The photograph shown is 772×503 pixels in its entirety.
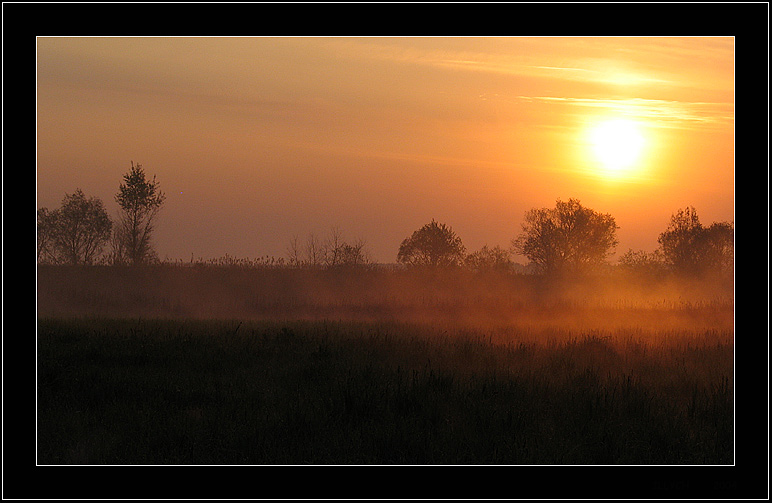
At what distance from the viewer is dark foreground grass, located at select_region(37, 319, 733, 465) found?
732cm

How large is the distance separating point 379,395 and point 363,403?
1.22 feet

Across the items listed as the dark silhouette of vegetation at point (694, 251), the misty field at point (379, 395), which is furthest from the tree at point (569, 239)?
the misty field at point (379, 395)

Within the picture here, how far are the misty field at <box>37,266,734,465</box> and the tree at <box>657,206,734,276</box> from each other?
81.1 feet

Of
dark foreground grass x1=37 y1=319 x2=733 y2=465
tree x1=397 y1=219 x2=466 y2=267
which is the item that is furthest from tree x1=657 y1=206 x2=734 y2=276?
dark foreground grass x1=37 y1=319 x2=733 y2=465

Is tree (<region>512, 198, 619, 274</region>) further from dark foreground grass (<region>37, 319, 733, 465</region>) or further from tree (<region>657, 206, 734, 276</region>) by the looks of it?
dark foreground grass (<region>37, 319, 733, 465</region>)

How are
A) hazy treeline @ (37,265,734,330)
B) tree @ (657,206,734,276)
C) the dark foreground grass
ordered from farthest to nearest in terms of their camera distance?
tree @ (657,206,734,276), hazy treeline @ (37,265,734,330), the dark foreground grass

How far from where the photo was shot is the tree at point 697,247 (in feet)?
124

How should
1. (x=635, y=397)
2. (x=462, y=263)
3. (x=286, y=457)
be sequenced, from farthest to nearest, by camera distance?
(x=462, y=263) < (x=635, y=397) < (x=286, y=457)

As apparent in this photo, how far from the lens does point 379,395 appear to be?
8555mm

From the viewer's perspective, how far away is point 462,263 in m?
32.5

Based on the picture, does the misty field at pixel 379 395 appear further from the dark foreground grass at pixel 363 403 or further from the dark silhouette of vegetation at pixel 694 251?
the dark silhouette of vegetation at pixel 694 251
